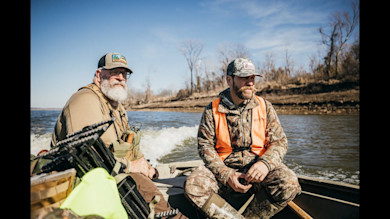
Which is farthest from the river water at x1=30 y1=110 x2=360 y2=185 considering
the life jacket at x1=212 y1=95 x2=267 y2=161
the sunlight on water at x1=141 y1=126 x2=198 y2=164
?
the life jacket at x1=212 y1=95 x2=267 y2=161

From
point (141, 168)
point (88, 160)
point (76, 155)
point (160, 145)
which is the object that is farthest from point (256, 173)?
point (160, 145)

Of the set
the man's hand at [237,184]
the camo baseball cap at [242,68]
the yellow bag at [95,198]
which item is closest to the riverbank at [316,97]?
the camo baseball cap at [242,68]

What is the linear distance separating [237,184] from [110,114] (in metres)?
2.01

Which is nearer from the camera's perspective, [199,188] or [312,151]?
[199,188]

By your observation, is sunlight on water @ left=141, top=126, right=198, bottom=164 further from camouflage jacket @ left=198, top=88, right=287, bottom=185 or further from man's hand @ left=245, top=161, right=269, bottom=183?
man's hand @ left=245, top=161, right=269, bottom=183

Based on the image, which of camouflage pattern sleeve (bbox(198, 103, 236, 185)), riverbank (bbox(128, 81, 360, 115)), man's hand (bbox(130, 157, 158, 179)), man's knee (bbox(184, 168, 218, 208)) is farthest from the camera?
riverbank (bbox(128, 81, 360, 115))

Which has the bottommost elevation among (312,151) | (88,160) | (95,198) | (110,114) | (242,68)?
(312,151)

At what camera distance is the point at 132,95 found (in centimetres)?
6994

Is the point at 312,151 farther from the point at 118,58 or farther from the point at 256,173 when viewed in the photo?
the point at 118,58

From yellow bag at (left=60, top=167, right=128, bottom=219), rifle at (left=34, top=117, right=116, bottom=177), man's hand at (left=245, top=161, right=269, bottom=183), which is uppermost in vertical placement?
rifle at (left=34, top=117, right=116, bottom=177)

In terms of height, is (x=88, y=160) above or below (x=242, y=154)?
above

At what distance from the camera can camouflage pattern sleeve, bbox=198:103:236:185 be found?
9.84 ft

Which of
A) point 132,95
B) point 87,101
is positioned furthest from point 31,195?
point 132,95

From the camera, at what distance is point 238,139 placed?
10.8 ft
